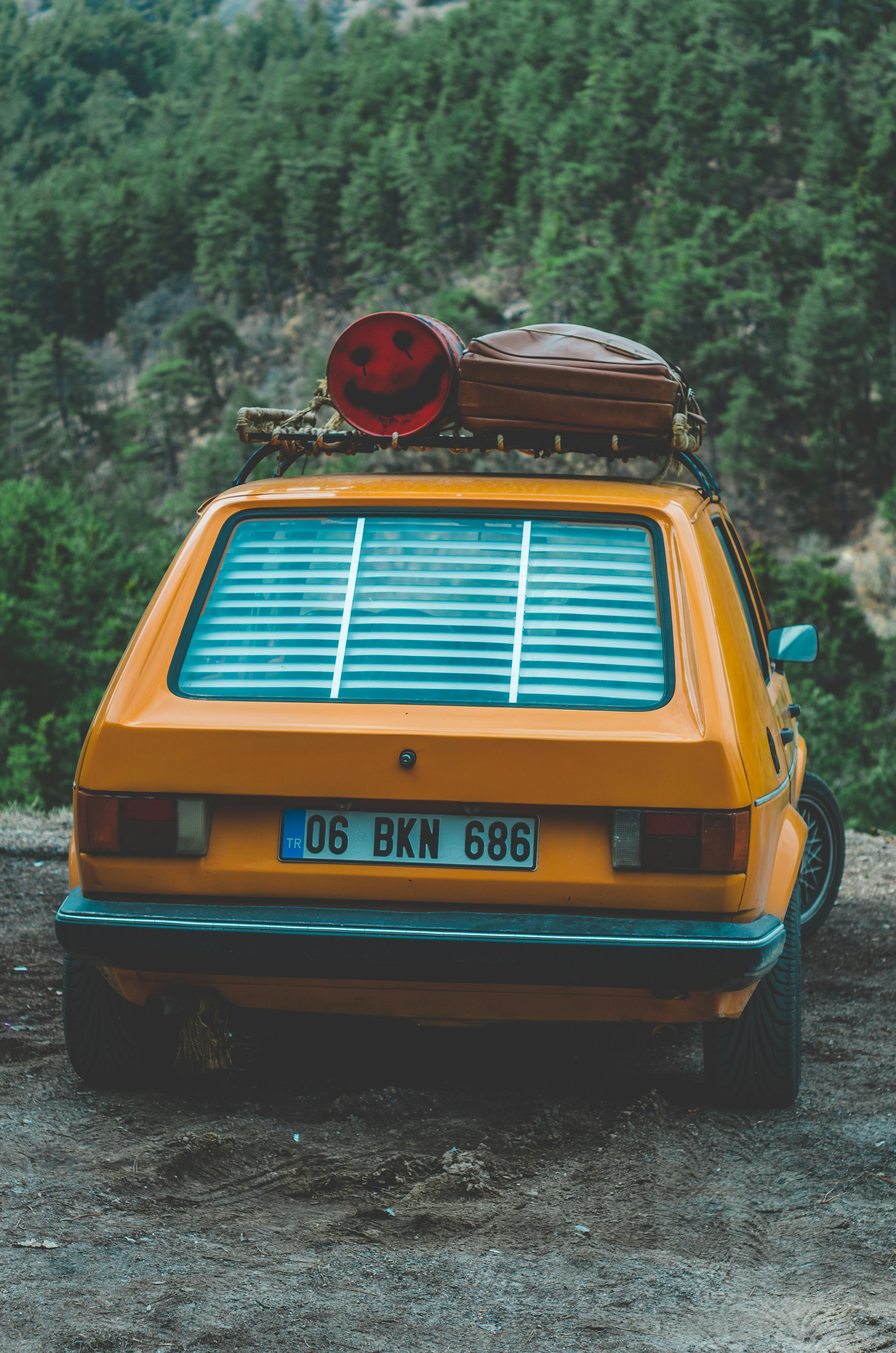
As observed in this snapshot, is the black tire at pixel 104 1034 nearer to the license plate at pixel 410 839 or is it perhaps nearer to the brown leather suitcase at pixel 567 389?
the license plate at pixel 410 839

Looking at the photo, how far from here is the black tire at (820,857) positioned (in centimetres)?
598

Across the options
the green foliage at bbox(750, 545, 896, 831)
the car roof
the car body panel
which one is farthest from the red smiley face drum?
the green foliage at bbox(750, 545, 896, 831)

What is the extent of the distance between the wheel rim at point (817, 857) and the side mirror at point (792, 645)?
1435 millimetres

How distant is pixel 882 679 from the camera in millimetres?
35719

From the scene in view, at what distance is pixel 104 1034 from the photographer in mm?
3727

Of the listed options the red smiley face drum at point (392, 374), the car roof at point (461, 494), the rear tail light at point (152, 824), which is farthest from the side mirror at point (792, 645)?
the rear tail light at point (152, 824)

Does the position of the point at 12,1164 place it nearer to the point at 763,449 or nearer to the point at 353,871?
the point at 353,871

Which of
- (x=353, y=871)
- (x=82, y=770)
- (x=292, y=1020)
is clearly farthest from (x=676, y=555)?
(x=292, y=1020)

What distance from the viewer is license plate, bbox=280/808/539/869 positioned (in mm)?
3133

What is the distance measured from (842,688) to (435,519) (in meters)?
33.6

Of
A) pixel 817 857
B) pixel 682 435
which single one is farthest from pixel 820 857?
pixel 682 435

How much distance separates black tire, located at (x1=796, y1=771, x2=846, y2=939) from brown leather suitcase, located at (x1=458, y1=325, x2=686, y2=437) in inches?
103

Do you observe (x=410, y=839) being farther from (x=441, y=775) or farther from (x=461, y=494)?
(x=461, y=494)

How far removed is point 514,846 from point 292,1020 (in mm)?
1689
